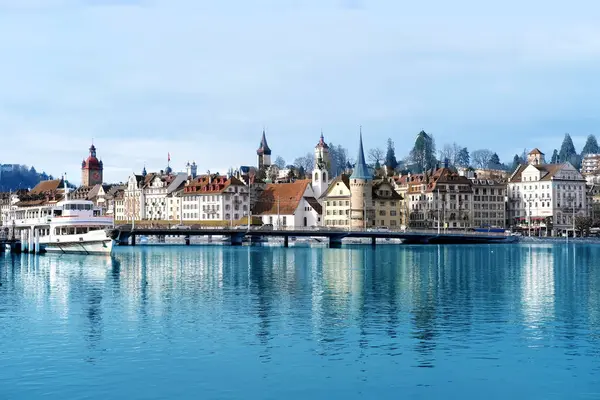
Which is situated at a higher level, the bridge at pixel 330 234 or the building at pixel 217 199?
the building at pixel 217 199

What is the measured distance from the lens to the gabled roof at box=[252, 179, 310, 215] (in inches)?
7229

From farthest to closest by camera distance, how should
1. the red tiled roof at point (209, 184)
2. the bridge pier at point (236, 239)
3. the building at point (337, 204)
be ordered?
the red tiled roof at point (209, 184)
the building at point (337, 204)
the bridge pier at point (236, 239)

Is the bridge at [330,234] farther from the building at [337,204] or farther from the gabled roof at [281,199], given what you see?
the building at [337,204]

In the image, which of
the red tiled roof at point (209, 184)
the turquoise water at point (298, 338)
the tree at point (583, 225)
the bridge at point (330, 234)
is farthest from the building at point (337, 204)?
the turquoise water at point (298, 338)


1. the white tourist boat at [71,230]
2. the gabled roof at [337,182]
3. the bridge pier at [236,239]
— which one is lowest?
the bridge pier at [236,239]

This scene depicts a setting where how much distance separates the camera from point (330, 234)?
145875mm

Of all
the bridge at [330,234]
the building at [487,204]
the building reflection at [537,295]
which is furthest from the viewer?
the building at [487,204]

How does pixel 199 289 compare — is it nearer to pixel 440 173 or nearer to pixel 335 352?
pixel 335 352

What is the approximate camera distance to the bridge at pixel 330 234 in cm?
13725

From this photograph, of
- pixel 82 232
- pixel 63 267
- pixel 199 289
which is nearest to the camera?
pixel 199 289

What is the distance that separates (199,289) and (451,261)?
4524 cm

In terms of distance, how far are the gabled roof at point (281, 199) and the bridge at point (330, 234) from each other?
51.5 ft

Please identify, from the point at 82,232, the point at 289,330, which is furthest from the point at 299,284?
the point at 82,232

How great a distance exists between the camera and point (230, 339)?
3881cm
